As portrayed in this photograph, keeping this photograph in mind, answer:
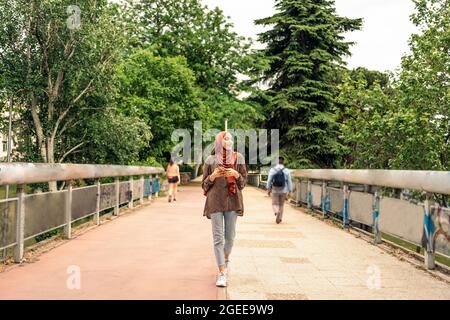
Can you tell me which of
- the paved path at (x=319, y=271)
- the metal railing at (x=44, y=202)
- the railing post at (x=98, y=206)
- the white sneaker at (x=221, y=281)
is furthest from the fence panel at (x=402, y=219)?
the railing post at (x=98, y=206)

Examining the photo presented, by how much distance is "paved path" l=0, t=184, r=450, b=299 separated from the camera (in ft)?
19.2

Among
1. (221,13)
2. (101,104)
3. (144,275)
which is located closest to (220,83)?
(221,13)

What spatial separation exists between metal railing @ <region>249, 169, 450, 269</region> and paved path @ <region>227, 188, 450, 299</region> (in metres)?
0.39

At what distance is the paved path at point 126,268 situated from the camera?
5785 millimetres

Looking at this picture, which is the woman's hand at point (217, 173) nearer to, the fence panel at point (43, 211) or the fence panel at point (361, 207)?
the fence panel at point (43, 211)

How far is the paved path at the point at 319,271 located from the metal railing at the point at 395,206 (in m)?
0.39

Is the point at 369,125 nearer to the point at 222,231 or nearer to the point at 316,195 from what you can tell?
the point at 316,195

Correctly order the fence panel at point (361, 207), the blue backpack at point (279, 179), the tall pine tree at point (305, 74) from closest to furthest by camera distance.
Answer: the fence panel at point (361, 207)
the blue backpack at point (279, 179)
the tall pine tree at point (305, 74)

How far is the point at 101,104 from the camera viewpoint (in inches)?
1116

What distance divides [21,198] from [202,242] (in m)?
3.41

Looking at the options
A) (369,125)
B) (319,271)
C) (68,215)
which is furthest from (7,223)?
(369,125)

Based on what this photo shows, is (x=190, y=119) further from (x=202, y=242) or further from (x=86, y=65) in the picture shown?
(x=202, y=242)

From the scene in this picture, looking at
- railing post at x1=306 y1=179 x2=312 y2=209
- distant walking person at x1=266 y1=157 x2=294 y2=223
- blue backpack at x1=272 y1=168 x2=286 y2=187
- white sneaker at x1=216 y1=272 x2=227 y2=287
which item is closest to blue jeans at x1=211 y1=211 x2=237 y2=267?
white sneaker at x1=216 y1=272 x2=227 y2=287

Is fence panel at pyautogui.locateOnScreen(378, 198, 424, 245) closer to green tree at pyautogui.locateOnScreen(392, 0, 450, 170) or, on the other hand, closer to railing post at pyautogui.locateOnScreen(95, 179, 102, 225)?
railing post at pyautogui.locateOnScreen(95, 179, 102, 225)
